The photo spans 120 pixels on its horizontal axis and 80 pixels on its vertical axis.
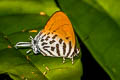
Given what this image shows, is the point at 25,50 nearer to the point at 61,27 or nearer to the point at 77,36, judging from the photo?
the point at 61,27

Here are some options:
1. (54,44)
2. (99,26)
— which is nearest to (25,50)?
(54,44)

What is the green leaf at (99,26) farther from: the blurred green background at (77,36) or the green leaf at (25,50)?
the green leaf at (25,50)

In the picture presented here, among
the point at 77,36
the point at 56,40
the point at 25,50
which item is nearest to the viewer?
the point at 25,50

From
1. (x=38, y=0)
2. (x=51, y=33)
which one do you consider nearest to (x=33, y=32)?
(x=51, y=33)

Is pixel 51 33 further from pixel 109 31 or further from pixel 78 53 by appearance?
pixel 109 31

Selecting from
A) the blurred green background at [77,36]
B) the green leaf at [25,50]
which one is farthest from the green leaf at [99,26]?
the green leaf at [25,50]

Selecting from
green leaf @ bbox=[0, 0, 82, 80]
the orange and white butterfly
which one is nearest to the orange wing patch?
the orange and white butterfly

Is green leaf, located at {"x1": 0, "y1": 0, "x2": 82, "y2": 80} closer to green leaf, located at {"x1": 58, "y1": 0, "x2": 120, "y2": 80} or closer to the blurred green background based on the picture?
the blurred green background
